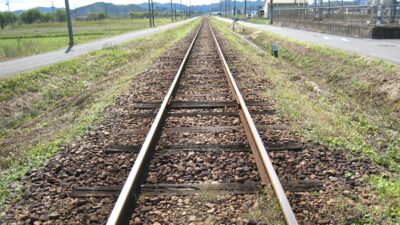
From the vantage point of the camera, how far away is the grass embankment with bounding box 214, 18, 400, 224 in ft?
14.5

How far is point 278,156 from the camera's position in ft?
17.1

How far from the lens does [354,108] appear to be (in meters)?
9.27

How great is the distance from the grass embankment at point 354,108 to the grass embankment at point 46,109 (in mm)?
4009

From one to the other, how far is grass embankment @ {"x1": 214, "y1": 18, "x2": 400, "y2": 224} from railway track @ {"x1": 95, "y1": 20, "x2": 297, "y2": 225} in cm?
92

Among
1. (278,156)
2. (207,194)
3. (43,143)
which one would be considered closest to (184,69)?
(43,143)

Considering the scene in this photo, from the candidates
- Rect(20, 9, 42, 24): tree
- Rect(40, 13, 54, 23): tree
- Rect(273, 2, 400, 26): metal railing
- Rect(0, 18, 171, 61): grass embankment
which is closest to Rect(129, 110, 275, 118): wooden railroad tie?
Rect(0, 18, 171, 61): grass embankment

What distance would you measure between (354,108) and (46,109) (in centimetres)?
830

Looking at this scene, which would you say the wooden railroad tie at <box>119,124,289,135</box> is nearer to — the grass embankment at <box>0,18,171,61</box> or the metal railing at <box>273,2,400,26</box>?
the grass embankment at <box>0,18,171,61</box>

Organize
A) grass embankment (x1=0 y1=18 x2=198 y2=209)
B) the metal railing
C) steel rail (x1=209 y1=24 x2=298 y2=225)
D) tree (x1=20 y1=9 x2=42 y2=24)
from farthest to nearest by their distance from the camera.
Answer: tree (x1=20 y1=9 x2=42 y2=24)
the metal railing
grass embankment (x1=0 y1=18 x2=198 y2=209)
steel rail (x1=209 y1=24 x2=298 y2=225)

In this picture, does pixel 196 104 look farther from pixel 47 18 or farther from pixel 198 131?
pixel 47 18

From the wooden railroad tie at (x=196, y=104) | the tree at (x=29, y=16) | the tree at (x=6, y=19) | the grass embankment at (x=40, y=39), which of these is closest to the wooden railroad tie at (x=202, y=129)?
the wooden railroad tie at (x=196, y=104)

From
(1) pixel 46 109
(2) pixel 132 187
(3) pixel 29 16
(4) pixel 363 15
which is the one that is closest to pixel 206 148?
(2) pixel 132 187

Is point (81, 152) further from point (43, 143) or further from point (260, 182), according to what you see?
point (260, 182)

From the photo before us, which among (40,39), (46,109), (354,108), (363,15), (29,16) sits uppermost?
(29,16)
